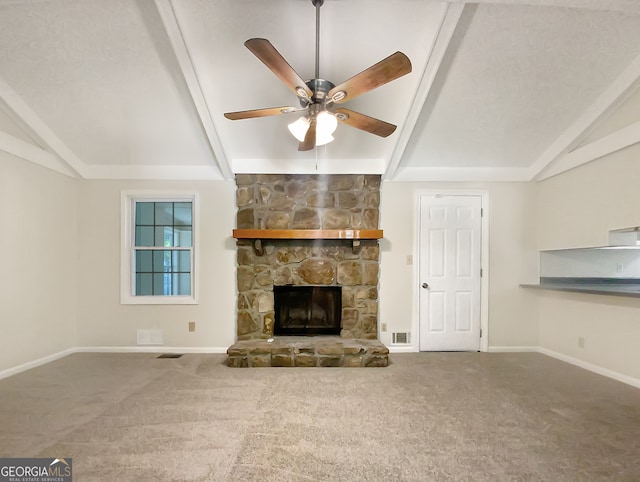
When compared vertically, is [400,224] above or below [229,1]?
below

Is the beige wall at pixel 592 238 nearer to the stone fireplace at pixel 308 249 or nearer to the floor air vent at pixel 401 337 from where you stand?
the floor air vent at pixel 401 337

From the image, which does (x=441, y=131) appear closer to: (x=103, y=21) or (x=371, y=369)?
(x=371, y=369)

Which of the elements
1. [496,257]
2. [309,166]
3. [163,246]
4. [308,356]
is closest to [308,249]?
[309,166]

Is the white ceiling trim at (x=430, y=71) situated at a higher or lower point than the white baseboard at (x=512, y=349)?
higher

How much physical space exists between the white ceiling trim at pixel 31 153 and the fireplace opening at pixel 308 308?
285 centimetres

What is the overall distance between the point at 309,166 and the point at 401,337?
2398 millimetres

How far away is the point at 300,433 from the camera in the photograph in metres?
1.92

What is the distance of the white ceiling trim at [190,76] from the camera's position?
2037 mm

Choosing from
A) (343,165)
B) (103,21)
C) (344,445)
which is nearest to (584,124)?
(343,165)

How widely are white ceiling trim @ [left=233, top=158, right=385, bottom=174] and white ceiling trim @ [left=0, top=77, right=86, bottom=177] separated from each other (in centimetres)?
185

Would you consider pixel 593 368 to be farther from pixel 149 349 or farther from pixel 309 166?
pixel 149 349

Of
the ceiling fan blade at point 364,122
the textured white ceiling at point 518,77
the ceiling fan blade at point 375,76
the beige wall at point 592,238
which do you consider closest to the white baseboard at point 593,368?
the beige wall at point 592,238

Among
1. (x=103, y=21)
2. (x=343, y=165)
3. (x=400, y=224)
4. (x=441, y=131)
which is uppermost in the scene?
(x=103, y=21)

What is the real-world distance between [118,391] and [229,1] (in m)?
3.19
